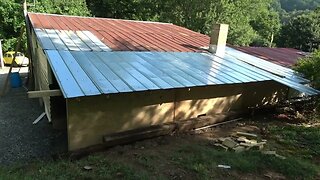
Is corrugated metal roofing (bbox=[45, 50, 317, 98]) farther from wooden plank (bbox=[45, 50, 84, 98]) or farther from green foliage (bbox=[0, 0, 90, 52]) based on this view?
green foliage (bbox=[0, 0, 90, 52])

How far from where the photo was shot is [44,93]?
21.3 feet

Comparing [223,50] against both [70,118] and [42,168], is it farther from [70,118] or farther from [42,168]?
[42,168]

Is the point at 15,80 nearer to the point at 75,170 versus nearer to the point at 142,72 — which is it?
the point at 142,72

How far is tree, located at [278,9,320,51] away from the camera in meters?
39.0

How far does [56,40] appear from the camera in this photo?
356 inches

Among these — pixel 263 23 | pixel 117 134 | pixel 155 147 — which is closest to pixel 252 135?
pixel 155 147

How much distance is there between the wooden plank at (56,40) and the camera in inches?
333

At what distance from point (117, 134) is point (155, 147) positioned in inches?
39.5

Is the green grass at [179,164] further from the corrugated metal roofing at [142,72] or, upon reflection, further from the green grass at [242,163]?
the corrugated metal roofing at [142,72]

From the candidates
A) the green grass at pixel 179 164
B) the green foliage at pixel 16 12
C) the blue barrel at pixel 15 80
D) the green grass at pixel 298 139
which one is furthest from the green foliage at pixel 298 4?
the green grass at pixel 179 164

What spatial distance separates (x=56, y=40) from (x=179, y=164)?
5363 mm

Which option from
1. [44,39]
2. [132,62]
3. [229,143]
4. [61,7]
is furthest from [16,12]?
[229,143]

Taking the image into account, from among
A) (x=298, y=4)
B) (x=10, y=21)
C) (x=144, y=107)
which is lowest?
(x=144, y=107)

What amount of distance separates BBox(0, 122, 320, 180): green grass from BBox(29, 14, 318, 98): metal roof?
1.52 m
